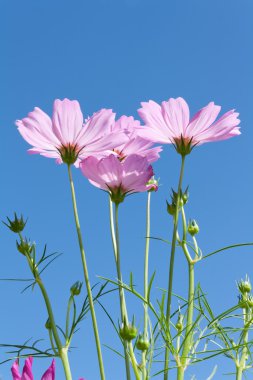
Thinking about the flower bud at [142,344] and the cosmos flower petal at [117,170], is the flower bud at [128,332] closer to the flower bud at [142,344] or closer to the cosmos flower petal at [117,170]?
the flower bud at [142,344]

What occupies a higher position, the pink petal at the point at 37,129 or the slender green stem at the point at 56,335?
the pink petal at the point at 37,129

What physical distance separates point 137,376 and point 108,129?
387mm

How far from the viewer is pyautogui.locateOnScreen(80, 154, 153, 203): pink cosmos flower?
3.00 ft

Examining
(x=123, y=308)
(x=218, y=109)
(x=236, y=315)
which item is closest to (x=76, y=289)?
(x=123, y=308)

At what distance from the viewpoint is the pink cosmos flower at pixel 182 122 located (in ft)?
3.17

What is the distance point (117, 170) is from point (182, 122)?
15 cm

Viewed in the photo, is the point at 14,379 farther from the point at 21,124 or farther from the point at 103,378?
the point at 21,124

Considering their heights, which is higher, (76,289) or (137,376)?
(76,289)

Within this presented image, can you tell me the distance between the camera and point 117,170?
3.02 feet

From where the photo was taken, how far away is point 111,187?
0.95 metres

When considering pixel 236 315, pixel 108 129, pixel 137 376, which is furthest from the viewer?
pixel 236 315

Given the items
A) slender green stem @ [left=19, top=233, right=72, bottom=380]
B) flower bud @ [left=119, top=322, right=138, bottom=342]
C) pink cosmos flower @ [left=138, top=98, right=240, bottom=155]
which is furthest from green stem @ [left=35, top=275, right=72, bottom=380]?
pink cosmos flower @ [left=138, top=98, right=240, bottom=155]

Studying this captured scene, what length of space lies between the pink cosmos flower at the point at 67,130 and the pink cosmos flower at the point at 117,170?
0.12 ft

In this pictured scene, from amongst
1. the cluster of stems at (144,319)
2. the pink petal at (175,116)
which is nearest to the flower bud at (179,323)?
the cluster of stems at (144,319)
